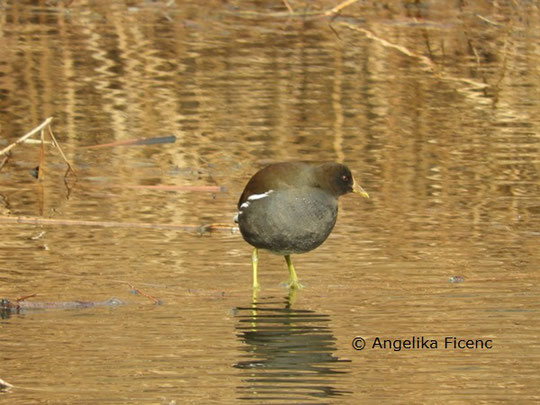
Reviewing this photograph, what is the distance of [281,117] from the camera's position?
36.9 ft

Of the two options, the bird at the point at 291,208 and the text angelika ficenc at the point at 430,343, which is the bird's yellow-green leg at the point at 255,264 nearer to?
the bird at the point at 291,208

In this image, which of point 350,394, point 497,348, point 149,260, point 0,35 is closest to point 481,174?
point 149,260

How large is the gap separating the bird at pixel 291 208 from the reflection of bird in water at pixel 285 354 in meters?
0.32

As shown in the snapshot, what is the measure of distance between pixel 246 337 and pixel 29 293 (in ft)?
4.01

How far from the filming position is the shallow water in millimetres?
5527

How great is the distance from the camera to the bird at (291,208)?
268 inches

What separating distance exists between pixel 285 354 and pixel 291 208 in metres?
1.26

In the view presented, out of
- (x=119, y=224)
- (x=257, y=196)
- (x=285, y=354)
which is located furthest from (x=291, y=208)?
(x=119, y=224)

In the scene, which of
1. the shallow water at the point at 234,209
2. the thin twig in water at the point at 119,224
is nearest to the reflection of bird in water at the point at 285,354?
the shallow water at the point at 234,209

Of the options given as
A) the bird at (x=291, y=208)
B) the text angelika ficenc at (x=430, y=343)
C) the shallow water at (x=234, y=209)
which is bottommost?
the shallow water at (x=234, y=209)

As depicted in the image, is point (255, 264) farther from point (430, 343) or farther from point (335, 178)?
point (430, 343)

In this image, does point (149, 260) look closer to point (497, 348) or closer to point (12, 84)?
point (497, 348)

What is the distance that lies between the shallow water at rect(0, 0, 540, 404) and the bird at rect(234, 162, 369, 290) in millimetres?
233

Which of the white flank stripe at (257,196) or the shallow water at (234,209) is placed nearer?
the shallow water at (234,209)
